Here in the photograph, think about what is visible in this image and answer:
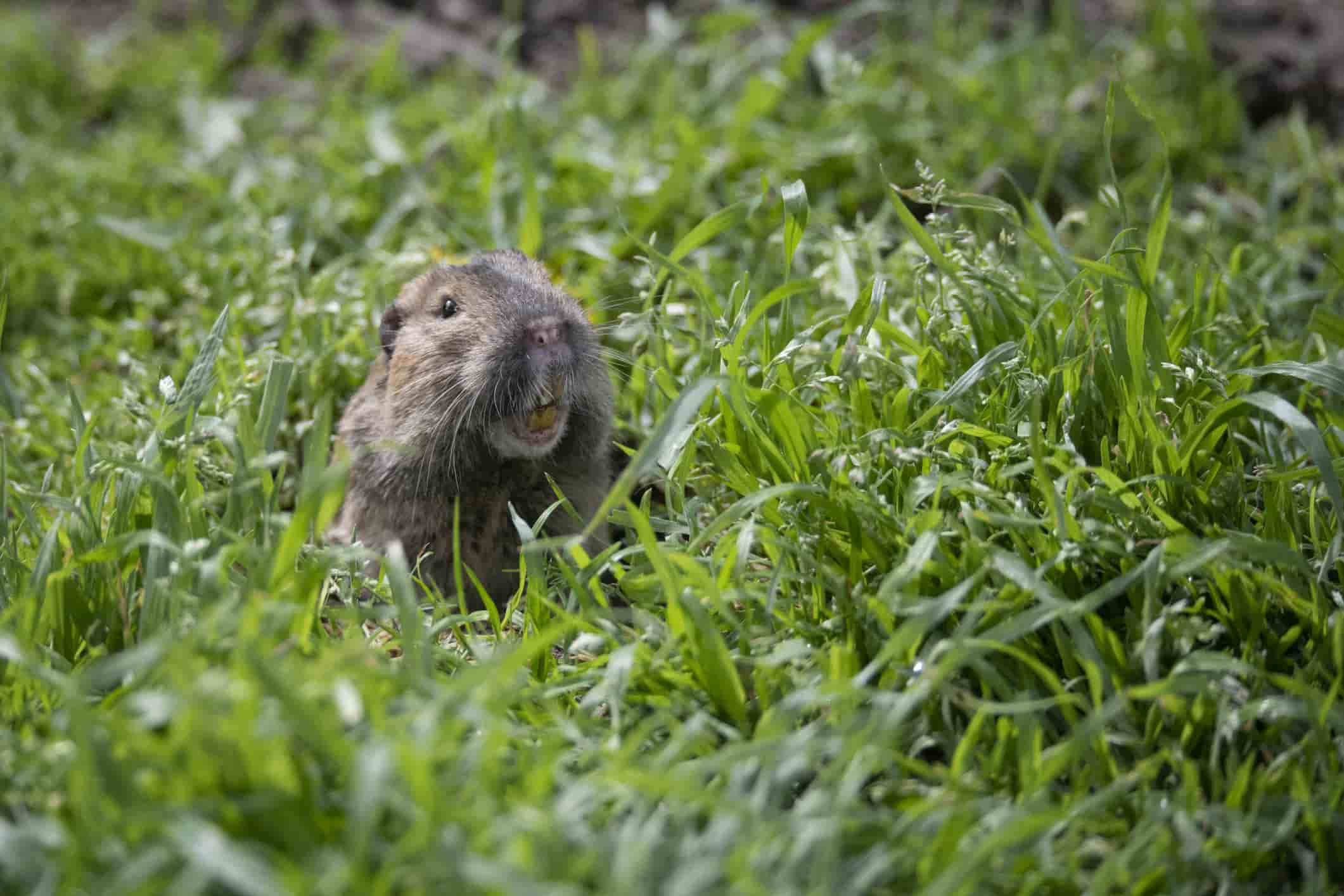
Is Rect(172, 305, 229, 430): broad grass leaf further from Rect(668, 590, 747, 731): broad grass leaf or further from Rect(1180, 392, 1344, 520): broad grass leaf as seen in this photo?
Rect(1180, 392, 1344, 520): broad grass leaf

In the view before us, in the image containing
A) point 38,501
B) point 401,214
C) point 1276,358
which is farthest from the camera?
point 401,214

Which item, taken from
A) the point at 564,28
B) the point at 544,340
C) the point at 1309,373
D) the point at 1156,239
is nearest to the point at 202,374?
the point at 544,340

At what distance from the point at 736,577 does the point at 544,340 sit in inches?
34.1

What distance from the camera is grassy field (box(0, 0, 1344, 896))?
74.4 inches

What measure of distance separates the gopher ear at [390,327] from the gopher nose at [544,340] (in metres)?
0.54

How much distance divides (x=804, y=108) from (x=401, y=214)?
1.81m

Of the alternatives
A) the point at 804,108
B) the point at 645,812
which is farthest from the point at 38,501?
the point at 804,108

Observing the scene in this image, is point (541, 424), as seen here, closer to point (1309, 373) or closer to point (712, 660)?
point (712, 660)

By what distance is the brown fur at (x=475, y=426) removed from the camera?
3.14 m

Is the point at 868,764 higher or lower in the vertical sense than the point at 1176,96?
lower

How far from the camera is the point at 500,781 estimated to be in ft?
7.05

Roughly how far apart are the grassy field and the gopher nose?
32 centimetres

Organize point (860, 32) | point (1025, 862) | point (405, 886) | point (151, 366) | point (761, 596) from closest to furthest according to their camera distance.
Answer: point (405, 886) → point (1025, 862) → point (761, 596) → point (151, 366) → point (860, 32)

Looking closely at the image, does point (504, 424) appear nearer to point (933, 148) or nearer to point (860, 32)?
point (933, 148)
